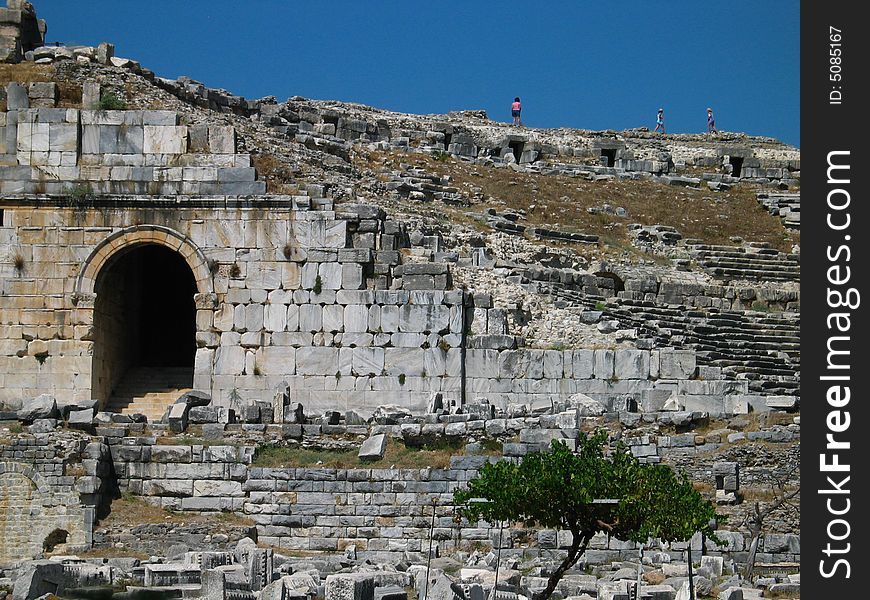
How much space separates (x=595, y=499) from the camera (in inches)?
784

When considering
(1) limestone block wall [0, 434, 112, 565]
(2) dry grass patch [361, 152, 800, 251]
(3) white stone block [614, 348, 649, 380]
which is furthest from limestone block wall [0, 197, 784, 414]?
(2) dry grass patch [361, 152, 800, 251]

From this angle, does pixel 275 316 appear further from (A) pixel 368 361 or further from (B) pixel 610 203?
(B) pixel 610 203

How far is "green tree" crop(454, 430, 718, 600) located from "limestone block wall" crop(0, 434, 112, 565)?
25.3 ft

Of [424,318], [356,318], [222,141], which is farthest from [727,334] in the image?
[222,141]

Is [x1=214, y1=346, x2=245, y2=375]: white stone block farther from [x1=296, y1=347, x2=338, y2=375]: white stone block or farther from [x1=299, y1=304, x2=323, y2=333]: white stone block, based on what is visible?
[x1=299, y1=304, x2=323, y2=333]: white stone block

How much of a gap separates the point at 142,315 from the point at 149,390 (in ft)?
10.5

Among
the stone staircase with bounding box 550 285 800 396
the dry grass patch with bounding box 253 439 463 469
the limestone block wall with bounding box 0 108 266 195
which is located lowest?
the dry grass patch with bounding box 253 439 463 469

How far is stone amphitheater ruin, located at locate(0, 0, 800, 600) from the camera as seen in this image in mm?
23578

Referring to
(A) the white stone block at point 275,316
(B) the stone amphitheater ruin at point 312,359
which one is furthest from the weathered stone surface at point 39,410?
(A) the white stone block at point 275,316

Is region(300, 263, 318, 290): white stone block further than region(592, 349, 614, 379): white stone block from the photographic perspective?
Yes

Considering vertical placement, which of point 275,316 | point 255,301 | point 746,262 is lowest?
point 275,316

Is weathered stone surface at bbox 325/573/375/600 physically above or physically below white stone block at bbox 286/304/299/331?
below

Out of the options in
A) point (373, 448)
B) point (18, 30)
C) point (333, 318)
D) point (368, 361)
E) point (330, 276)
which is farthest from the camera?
point (18, 30)
